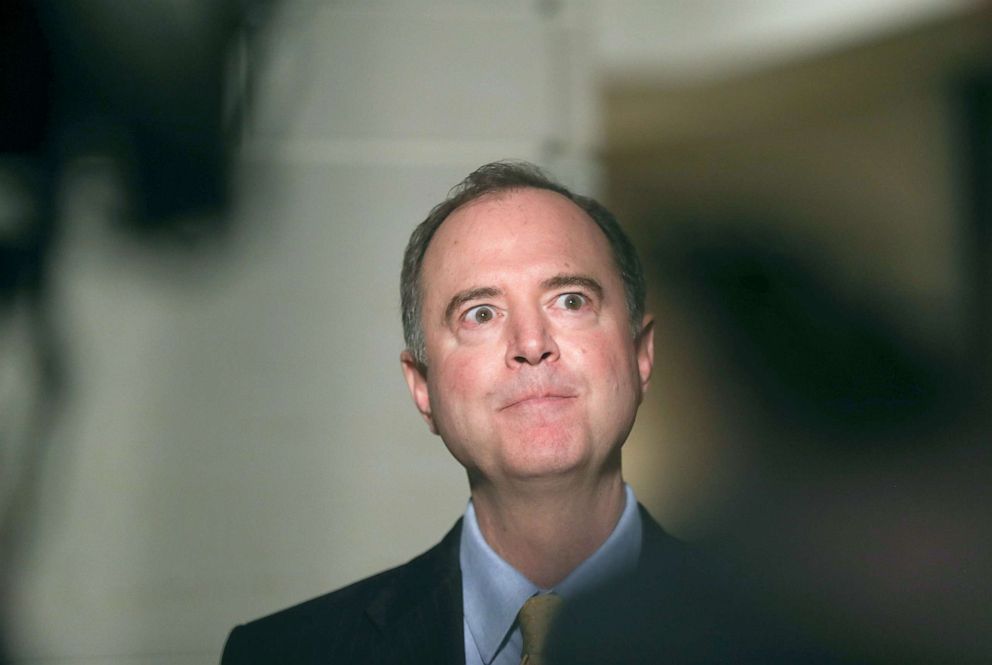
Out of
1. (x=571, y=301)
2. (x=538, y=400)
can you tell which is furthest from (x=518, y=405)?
(x=571, y=301)

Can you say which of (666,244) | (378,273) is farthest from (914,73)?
(378,273)

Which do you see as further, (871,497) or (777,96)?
(777,96)

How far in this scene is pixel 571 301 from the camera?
1209mm

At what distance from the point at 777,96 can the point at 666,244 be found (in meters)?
0.32

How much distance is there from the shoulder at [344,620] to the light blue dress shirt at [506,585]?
2.5 inches

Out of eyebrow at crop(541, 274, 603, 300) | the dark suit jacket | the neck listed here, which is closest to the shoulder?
the dark suit jacket

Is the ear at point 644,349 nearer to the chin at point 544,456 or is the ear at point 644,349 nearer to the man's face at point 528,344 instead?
the man's face at point 528,344

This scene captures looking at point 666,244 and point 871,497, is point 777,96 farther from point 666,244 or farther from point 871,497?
point 871,497

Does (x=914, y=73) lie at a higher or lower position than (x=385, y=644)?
higher

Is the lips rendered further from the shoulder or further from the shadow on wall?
the shadow on wall

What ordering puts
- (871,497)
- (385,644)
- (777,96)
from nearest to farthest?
(385,644) → (871,497) → (777,96)

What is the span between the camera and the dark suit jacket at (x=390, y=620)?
126cm

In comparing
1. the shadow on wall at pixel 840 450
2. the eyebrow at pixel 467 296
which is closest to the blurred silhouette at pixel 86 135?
the eyebrow at pixel 467 296

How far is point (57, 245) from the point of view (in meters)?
1.61
